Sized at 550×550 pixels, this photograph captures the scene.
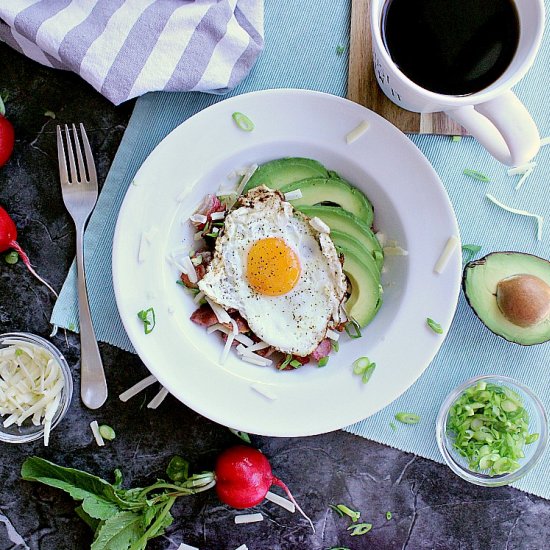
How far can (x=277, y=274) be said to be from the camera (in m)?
2.20

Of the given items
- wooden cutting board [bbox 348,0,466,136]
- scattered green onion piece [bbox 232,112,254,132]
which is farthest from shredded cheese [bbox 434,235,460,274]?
scattered green onion piece [bbox 232,112,254,132]

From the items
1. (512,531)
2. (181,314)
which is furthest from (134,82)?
(512,531)

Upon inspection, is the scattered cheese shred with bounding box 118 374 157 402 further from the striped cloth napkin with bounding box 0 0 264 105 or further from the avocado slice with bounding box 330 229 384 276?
the striped cloth napkin with bounding box 0 0 264 105

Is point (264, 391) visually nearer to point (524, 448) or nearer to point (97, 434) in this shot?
point (97, 434)

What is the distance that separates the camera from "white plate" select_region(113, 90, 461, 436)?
2158mm

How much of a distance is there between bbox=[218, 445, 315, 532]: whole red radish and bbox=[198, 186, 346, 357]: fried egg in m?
0.40

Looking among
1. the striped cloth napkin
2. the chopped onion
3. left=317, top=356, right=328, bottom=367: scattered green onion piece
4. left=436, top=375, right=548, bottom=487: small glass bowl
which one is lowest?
left=436, top=375, right=548, bottom=487: small glass bowl

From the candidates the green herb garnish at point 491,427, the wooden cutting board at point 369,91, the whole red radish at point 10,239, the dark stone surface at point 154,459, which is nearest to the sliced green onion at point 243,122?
the wooden cutting board at point 369,91

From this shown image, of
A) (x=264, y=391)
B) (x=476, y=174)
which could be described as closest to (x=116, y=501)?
(x=264, y=391)

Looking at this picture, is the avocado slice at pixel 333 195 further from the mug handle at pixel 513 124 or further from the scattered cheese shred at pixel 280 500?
the scattered cheese shred at pixel 280 500

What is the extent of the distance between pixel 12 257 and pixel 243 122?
0.91 metres

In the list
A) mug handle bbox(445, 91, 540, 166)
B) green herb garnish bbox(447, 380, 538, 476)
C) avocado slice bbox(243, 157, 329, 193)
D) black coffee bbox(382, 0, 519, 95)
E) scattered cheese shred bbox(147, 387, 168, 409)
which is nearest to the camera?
mug handle bbox(445, 91, 540, 166)

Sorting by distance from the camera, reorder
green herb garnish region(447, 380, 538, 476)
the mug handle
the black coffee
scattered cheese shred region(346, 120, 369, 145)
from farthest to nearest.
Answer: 1. green herb garnish region(447, 380, 538, 476)
2. scattered cheese shred region(346, 120, 369, 145)
3. the black coffee
4. the mug handle

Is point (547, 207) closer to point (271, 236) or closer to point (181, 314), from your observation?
point (271, 236)
